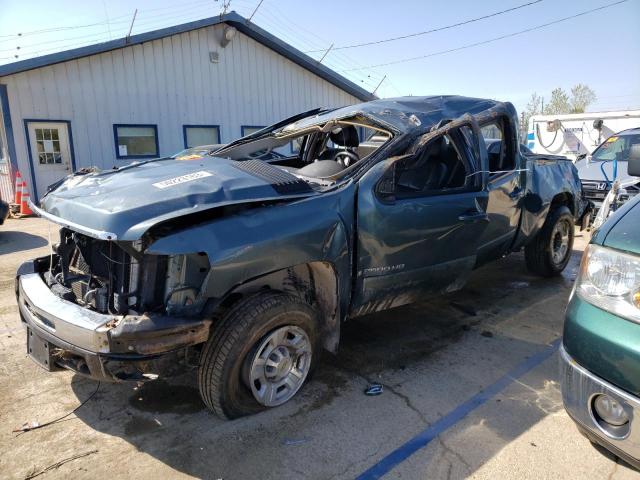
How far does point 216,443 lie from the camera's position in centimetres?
269

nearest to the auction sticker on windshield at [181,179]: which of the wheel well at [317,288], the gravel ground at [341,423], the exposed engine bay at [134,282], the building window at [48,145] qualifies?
the exposed engine bay at [134,282]

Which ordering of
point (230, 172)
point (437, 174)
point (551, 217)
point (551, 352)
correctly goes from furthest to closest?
point (551, 217) < point (437, 174) < point (551, 352) < point (230, 172)

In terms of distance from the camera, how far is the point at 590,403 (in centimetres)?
205

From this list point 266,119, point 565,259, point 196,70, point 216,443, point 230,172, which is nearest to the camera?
point 216,443

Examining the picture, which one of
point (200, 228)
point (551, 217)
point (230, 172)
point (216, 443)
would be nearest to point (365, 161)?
point (230, 172)

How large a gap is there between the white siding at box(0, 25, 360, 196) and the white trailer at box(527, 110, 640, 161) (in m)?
7.36

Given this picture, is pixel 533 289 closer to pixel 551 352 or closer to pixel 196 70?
pixel 551 352

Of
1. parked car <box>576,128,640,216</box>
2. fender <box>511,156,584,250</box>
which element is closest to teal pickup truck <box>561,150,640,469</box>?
fender <box>511,156,584,250</box>

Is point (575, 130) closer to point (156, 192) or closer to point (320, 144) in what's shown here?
point (320, 144)

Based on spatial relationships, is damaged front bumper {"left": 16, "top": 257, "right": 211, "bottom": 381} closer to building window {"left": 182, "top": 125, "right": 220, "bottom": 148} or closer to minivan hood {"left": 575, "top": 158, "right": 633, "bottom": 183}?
minivan hood {"left": 575, "top": 158, "right": 633, "bottom": 183}

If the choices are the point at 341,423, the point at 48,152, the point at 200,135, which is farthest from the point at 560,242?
the point at 48,152

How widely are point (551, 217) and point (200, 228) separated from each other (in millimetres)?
4346

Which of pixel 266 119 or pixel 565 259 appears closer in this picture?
pixel 565 259

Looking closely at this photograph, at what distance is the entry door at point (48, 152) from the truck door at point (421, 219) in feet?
35.5
